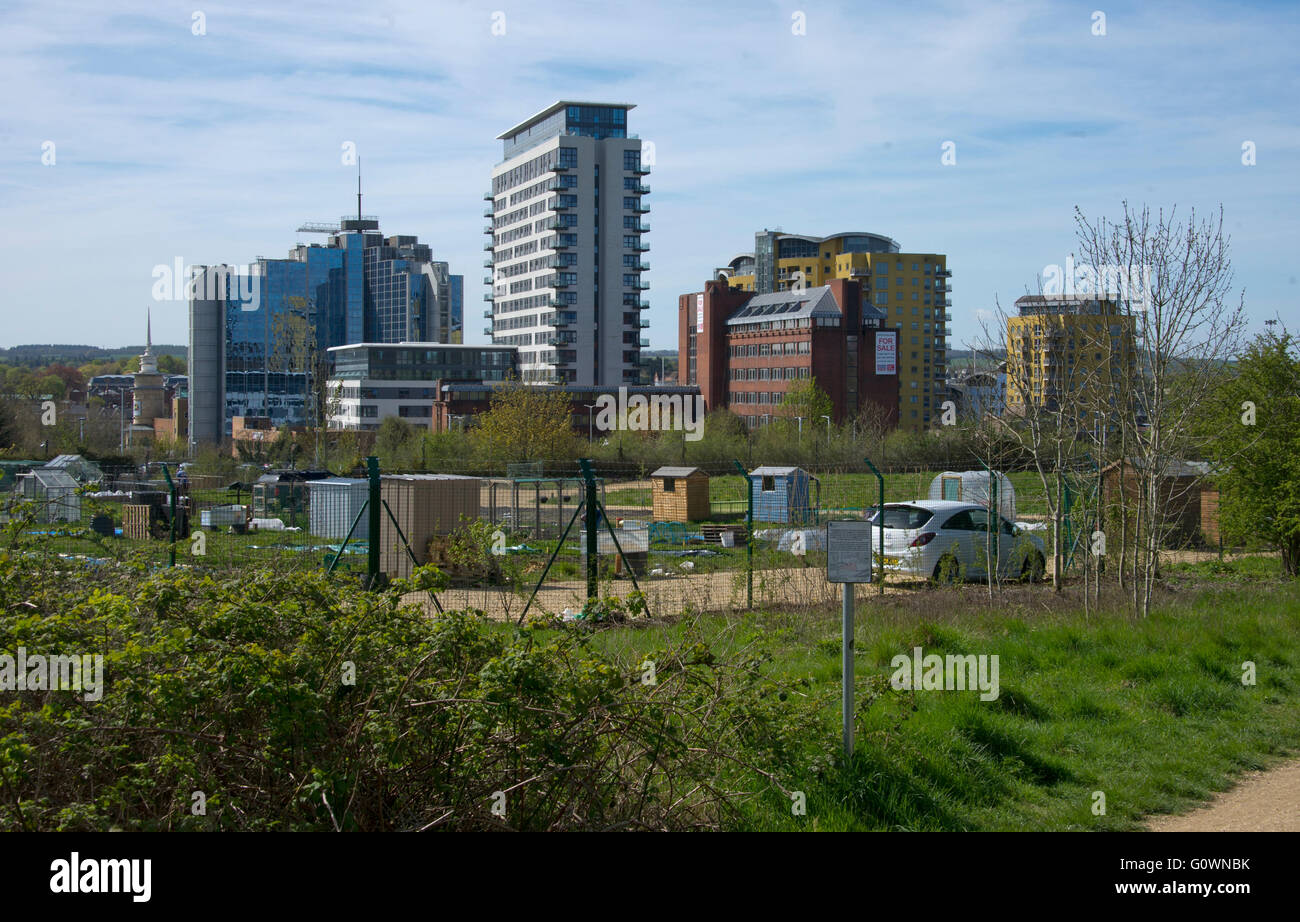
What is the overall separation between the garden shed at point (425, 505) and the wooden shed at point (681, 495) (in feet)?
33.7

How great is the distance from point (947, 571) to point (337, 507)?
41.4ft

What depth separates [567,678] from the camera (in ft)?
18.2

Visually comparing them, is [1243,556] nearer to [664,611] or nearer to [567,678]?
[664,611]

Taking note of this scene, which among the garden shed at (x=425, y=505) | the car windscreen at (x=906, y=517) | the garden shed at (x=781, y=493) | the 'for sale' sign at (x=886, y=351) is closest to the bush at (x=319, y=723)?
the car windscreen at (x=906, y=517)

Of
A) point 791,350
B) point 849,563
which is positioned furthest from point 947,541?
point 791,350

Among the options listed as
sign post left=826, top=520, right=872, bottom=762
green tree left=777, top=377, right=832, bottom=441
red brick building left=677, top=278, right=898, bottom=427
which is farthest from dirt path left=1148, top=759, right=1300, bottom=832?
red brick building left=677, top=278, right=898, bottom=427

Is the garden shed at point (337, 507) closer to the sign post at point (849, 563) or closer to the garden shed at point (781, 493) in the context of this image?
the garden shed at point (781, 493)

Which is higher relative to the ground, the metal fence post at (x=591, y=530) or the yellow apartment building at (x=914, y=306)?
the yellow apartment building at (x=914, y=306)

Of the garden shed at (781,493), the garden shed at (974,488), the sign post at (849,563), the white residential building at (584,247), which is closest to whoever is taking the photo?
the sign post at (849,563)

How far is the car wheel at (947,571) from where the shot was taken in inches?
639

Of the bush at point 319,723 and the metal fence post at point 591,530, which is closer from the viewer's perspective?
the bush at point 319,723

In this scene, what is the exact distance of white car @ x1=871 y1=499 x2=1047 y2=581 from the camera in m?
17.6

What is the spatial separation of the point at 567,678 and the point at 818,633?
6.28m
